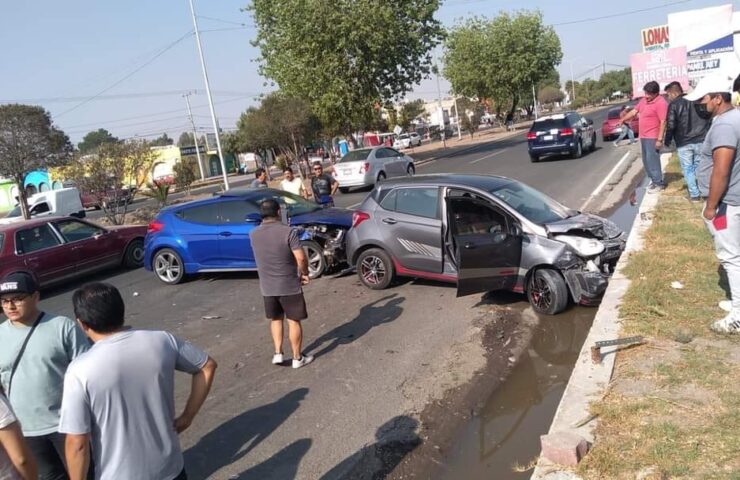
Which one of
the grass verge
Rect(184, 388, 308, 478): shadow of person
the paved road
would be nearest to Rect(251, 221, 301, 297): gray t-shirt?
the paved road

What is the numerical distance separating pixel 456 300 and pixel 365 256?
4.90 feet

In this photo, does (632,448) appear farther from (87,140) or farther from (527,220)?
(87,140)

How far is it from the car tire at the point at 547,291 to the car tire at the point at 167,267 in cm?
628

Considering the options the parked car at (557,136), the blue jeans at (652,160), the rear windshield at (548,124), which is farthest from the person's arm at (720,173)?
the rear windshield at (548,124)

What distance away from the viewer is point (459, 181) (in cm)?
764

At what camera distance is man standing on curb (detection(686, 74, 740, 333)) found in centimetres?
448

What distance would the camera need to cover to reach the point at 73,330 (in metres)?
3.24

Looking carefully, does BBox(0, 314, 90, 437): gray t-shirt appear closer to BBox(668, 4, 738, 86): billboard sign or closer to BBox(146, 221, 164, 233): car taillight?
BBox(146, 221, 164, 233): car taillight

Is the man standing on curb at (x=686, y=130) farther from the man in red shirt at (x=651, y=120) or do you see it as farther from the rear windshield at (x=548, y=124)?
the rear windshield at (x=548, y=124)

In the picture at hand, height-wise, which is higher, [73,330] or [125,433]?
[73,330]

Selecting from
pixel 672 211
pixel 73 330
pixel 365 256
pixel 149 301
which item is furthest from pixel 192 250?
pixel 672 211

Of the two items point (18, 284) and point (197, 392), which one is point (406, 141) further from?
point (197, 392)

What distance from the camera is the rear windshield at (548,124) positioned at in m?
22.7

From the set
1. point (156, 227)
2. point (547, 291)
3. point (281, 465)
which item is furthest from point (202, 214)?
point (281, 465)
